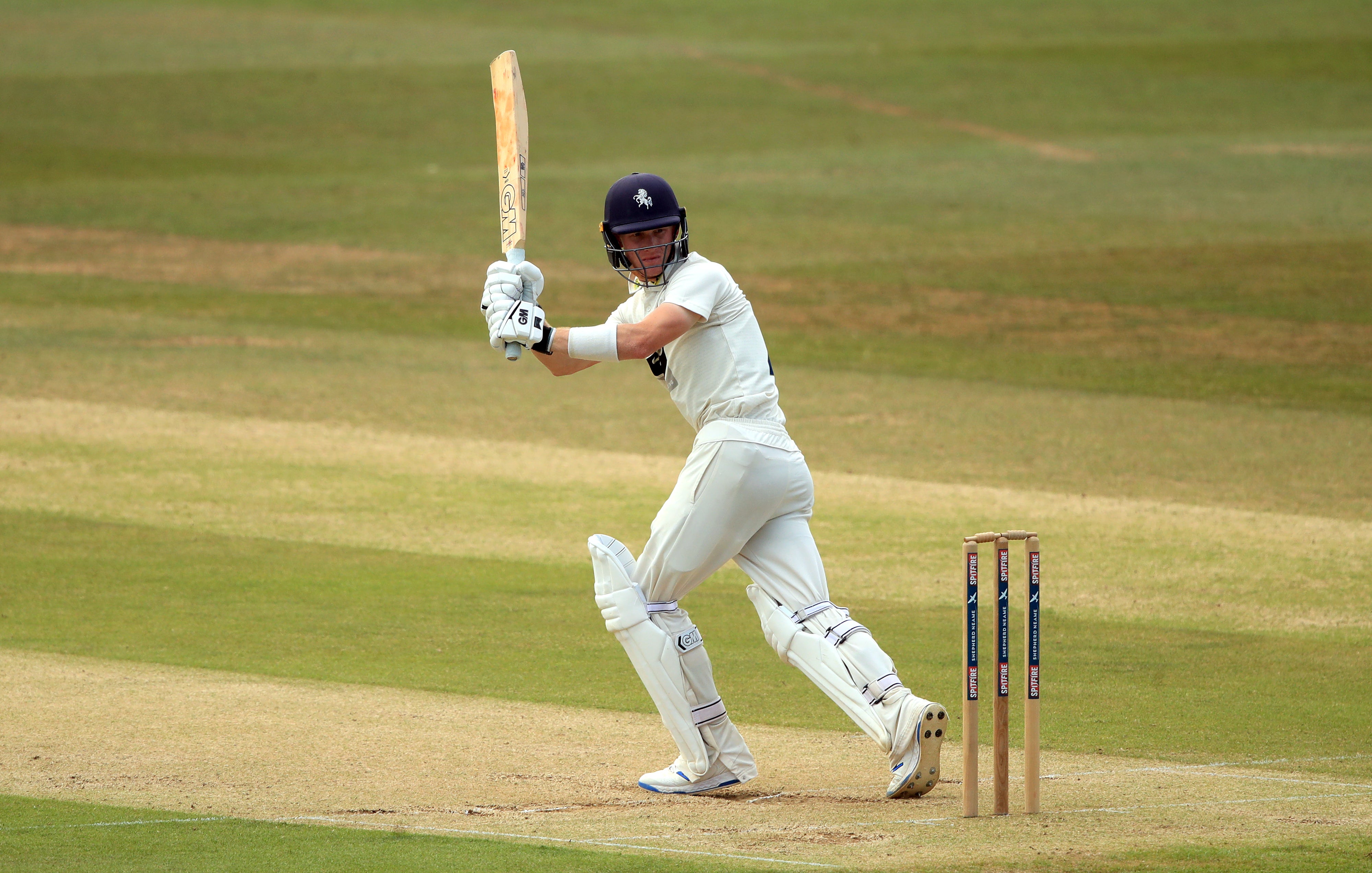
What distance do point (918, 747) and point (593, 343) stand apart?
180 cm

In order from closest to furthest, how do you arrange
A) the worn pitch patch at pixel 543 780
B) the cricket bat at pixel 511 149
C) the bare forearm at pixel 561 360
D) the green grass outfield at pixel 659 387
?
the worn pitch patch at pixel 543 780
the bare forearm at pixel 561 360
the cricket bat at pixel 511 149
the green grass outfield at pixel 659 387

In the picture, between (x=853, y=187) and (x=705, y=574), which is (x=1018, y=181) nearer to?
(x=853, y=187)

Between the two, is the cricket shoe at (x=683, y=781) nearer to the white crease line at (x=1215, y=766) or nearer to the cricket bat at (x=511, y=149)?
the white crease line at (x=1215, y=766)

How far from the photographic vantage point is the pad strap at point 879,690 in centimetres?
595

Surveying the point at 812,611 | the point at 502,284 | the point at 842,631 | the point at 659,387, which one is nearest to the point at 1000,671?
the point at 842,631

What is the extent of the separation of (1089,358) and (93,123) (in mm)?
→ 21494

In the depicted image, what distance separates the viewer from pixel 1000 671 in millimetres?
5562

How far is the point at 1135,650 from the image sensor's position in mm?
8773

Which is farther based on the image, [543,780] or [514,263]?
[514,263]

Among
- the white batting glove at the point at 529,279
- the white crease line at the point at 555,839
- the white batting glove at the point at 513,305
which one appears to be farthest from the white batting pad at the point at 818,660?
the white batting glove at the point at 529,279

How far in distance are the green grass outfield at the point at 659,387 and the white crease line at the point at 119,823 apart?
5 centimetres

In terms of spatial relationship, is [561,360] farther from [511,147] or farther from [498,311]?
[511,147]

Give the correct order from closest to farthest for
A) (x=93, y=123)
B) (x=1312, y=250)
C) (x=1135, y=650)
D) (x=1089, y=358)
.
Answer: (x=1135, y=650), (x=1089, y=358), (x=1312, y=250), (x=93, y=123)

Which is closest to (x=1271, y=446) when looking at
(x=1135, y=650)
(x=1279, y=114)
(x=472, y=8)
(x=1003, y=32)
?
(x=1135, y=650)
